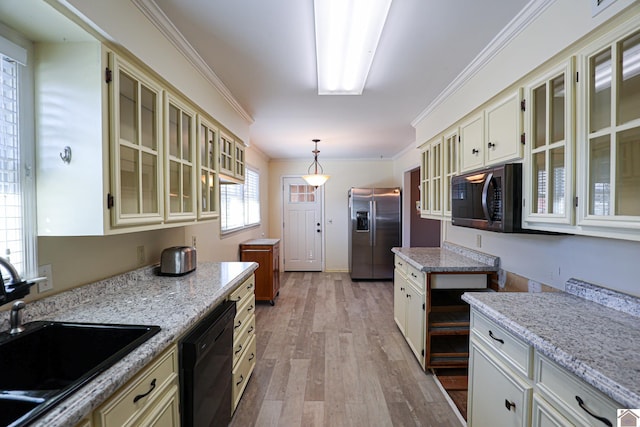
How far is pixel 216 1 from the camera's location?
1460mm

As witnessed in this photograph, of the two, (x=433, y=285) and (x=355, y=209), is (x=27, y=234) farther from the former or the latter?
(x=355, y=209)

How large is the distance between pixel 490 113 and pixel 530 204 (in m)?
0.77

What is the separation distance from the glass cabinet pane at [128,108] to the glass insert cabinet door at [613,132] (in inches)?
84.3

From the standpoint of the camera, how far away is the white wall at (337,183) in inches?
238

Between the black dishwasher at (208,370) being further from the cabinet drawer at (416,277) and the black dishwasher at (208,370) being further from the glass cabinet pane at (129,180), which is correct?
the cabinet drawer at (416,277)

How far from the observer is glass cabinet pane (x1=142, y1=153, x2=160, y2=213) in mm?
1502

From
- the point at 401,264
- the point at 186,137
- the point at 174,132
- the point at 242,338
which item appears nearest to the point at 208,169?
the point at 186,137

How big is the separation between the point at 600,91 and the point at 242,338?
97.2 inches

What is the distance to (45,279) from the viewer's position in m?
1.26

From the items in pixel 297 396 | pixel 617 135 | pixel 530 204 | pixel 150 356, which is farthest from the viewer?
pixel 297 396

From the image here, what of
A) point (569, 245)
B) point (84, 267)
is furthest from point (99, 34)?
point (569, 245)

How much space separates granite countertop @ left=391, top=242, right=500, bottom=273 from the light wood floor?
0.94 metres

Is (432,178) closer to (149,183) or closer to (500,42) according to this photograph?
(500,42)

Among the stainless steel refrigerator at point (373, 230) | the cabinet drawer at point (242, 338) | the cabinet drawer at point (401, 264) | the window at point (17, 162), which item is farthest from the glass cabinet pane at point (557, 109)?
Result: the stainless steel refrigerator at point (373, 230)
